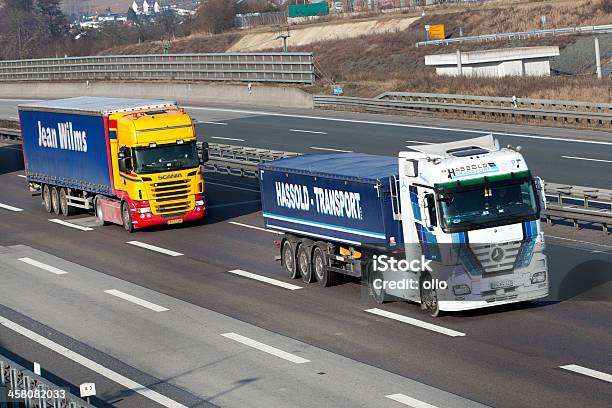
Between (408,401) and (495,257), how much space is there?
471cm

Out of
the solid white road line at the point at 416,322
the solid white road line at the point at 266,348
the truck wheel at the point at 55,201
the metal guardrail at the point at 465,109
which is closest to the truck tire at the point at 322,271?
the solid white road line at the point at 416,322

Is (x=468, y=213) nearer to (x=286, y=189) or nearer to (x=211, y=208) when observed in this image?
(x=286, y=189)

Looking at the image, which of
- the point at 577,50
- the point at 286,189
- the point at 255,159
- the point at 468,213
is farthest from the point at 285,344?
the point at 577,50

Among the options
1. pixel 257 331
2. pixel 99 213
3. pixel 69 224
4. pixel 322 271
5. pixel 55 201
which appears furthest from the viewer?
pixel 55 201

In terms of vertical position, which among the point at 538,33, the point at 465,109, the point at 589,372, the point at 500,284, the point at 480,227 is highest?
the point at 538,33

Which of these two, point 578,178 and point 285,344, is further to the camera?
point 578,178

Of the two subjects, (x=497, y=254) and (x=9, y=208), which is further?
(x=9, y=208)

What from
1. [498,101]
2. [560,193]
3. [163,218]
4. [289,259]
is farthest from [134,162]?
[498,101]

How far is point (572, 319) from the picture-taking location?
2027 centimetres

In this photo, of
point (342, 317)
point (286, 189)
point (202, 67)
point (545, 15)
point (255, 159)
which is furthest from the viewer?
point (545, 15)

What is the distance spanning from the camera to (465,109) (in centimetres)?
5391

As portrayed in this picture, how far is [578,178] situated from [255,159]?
1232 cm

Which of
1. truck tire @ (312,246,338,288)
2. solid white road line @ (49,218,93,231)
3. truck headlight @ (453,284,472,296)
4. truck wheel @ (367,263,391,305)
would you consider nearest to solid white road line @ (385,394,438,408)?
truck headlight @ (453,284,472,296)

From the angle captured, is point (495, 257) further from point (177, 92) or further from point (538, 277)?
point (177, 92)
